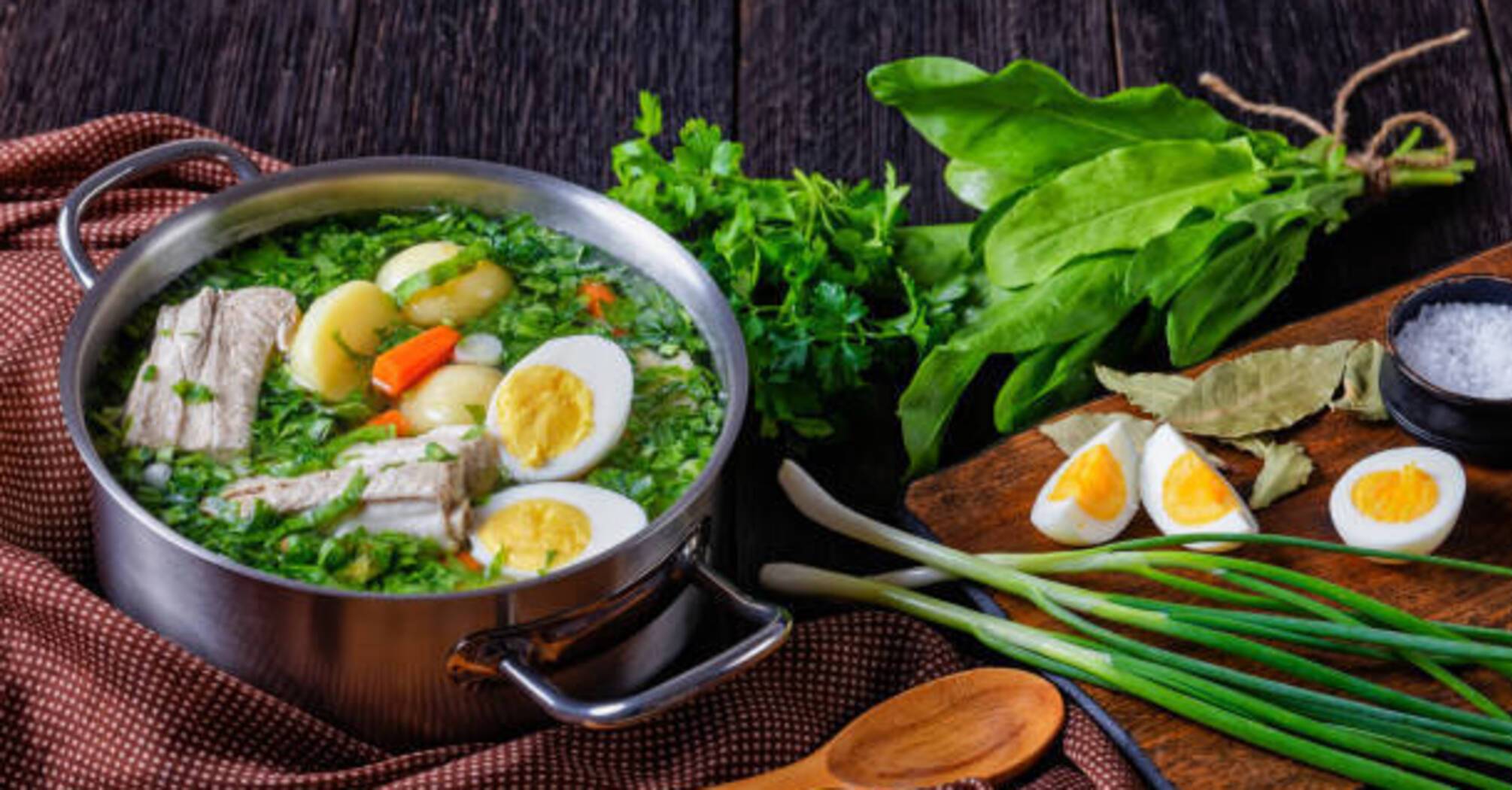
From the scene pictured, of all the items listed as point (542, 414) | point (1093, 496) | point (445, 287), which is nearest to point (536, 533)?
point (542, 414)

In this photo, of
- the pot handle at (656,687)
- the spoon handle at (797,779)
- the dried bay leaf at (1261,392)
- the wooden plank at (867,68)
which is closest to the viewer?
the pot handle at (656,687)

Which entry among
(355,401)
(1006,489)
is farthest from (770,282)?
(355,401)

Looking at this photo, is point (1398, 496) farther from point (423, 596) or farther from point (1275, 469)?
point (423, 596)

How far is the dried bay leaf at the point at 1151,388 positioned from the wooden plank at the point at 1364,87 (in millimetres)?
412

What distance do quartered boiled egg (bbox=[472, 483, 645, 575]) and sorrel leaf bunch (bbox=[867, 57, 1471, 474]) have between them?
1.78 ft

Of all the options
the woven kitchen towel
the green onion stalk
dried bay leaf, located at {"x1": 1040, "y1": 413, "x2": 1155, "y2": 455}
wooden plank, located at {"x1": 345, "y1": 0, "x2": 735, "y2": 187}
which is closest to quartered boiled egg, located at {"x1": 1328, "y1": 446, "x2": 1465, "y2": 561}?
the green onion stalk

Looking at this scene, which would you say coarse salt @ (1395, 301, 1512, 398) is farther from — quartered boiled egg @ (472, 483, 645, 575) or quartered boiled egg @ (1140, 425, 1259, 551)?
quartered boiled egg @ (472, 483, 645, 575)

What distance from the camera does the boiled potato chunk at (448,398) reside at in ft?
8.11

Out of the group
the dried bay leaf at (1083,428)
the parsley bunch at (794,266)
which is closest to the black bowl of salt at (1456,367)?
the dried bay leaf at (1083,428)

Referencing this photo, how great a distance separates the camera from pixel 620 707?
2.13m

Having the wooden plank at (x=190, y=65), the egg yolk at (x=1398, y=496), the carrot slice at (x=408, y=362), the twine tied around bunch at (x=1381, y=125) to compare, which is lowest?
the egg yolk at (x=1398, y=496)

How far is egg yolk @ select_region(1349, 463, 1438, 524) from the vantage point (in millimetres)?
2582

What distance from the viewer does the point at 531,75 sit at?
338cm

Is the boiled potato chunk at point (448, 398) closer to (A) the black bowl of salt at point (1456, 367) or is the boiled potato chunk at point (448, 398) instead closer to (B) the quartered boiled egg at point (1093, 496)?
(B) the quartered boiled egg at point (1093, 496)
